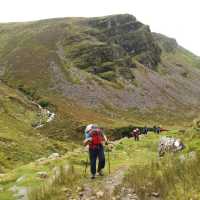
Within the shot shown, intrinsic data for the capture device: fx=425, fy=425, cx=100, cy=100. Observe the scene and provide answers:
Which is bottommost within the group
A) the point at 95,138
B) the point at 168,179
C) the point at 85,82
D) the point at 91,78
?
the point at 85,82

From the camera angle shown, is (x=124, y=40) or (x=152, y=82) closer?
(x=152, y=82)

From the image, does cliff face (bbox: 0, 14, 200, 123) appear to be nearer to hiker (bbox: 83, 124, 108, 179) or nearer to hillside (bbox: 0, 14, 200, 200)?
hillside (bbox: 0, 14, 200, 200)

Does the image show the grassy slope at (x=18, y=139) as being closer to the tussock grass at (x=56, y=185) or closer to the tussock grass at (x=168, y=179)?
the tussock grass at (x=56, y=185)

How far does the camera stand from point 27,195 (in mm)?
14945

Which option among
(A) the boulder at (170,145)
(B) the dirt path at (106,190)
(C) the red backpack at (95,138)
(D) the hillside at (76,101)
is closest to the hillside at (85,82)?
(D) the hillside at (76,101)

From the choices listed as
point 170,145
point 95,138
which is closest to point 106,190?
point 95,138

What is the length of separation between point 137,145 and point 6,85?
10141cm

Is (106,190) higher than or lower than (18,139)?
higher

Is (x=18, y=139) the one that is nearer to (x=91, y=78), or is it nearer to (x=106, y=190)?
(x=106, y=190)

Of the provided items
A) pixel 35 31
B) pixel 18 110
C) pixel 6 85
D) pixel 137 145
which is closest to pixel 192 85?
pixel 35 31

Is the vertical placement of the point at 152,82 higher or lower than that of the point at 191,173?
lower

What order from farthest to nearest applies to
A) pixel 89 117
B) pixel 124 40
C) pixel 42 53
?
pixel 124 40 < pixel 42 53 < pixel 89 117

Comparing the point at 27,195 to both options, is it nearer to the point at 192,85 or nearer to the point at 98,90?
the point at 98,90

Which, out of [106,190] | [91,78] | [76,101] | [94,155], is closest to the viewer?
[106,190]
